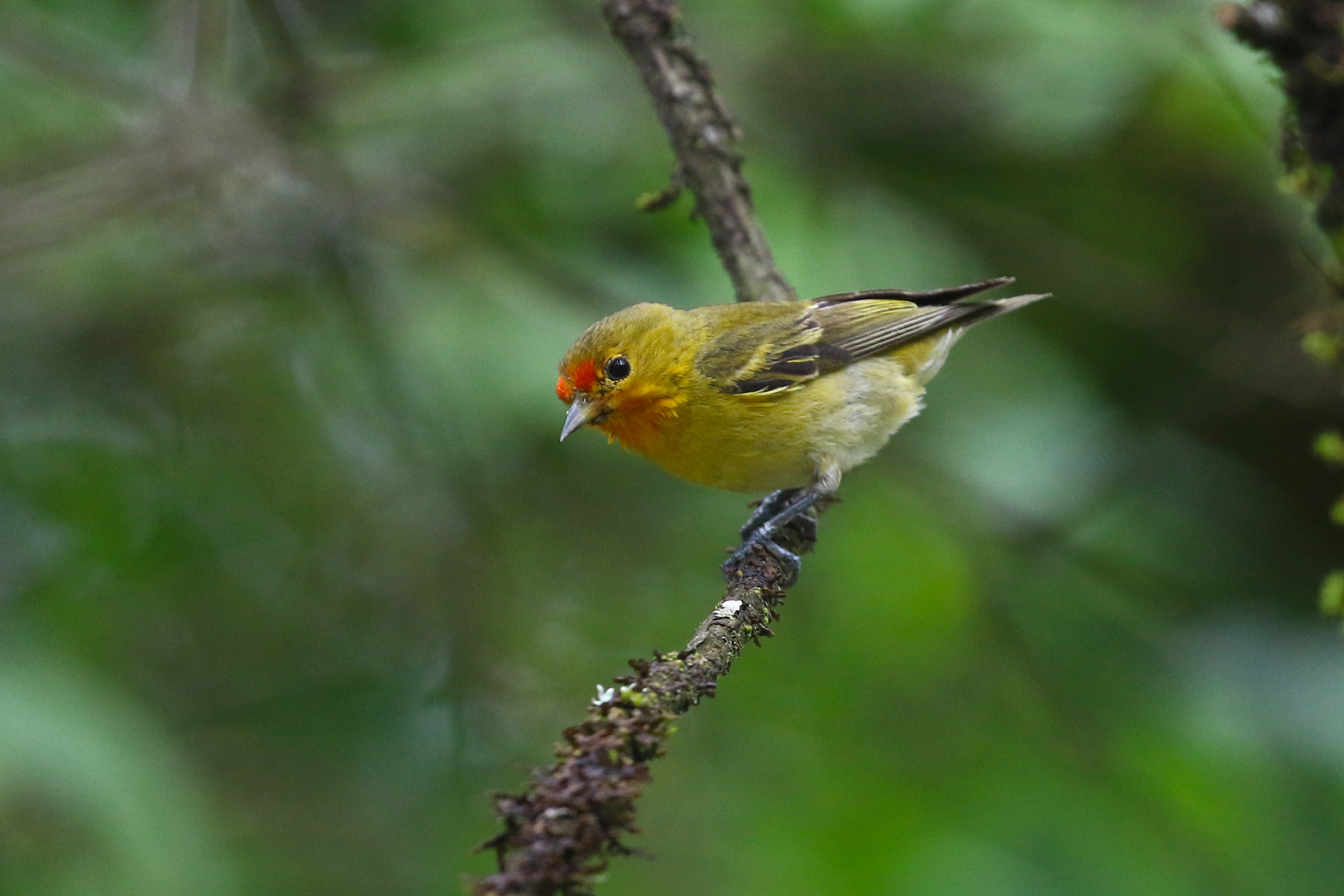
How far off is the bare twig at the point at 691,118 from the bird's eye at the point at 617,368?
0.54 meters

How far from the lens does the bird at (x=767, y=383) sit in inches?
163

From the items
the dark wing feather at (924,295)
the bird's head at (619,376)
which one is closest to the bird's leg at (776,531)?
the bird's head at (619,376)

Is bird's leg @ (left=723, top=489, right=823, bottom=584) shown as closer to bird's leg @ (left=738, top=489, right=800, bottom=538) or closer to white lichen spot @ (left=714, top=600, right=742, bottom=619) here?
bird's leg @ (left=738, top=489, right=800, bottom=538)

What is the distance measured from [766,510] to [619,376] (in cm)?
89

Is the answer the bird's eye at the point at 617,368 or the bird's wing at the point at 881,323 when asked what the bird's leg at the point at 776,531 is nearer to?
the bird's wing at the point at 881,323

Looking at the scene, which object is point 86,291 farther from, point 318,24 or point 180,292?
point 318,24

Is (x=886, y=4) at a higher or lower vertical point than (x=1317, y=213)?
higher

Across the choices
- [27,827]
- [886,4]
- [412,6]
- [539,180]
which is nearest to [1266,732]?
[886,4]

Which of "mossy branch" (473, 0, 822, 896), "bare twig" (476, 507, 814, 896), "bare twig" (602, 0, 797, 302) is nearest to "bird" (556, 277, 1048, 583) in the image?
"mossy branch" (473, 0, 822, 896)

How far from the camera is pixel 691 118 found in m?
3.93

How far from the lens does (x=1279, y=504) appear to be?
17.0 feet

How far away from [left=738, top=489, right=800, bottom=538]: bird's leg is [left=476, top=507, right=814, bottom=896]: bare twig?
2024mm

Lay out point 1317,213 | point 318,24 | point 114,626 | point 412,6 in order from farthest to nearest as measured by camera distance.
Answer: point 318,24
point 412,6
point 114,626
point 1317,213

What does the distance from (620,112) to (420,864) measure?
3474mm
